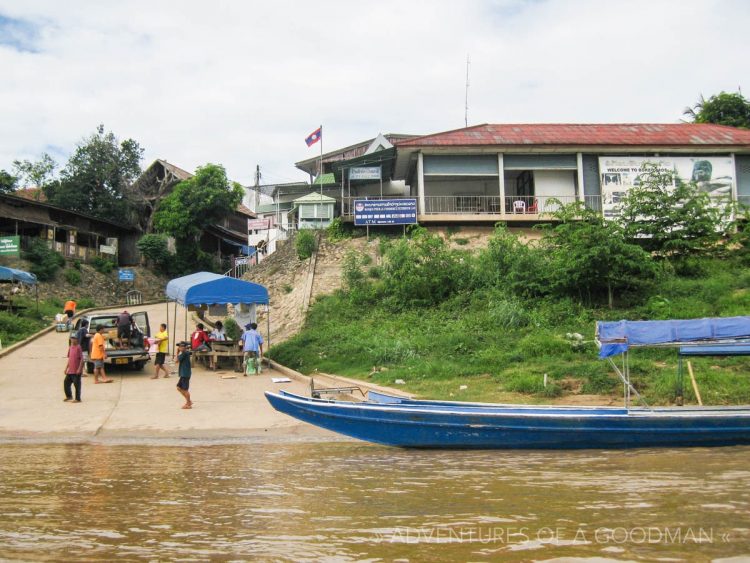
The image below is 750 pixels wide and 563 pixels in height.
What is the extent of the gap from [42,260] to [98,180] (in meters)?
9.37

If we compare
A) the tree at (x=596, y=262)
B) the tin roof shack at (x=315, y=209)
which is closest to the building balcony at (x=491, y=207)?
the tree at (x=596, y=262)

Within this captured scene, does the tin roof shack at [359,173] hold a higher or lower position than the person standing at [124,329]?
higher

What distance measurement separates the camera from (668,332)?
9781 mm

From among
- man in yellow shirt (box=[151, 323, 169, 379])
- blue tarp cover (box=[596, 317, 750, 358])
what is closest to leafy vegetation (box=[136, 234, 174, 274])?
man in yellow shirt (box=[151, 323, 169, 379])

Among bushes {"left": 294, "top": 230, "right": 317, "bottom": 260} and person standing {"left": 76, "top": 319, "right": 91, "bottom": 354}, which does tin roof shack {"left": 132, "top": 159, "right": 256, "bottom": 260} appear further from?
person standing {"left": 76, "top": 319, "right": 91, "bottom": 354}

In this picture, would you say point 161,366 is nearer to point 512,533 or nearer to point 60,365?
point 60,365

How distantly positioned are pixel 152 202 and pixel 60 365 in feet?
91.8

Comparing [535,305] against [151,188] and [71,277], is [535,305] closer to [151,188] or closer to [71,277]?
[71,277]

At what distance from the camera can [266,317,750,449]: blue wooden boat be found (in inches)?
364

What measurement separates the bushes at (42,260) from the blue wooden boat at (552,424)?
92.9 feet

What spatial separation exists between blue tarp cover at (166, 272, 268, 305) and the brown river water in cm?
779

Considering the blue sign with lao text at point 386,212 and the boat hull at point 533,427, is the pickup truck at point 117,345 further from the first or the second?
the blue sign with lao text at point 386,212

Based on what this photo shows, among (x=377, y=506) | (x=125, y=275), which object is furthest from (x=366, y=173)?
(x=377, y=506)

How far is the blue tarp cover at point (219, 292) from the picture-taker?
16938 millimetres
